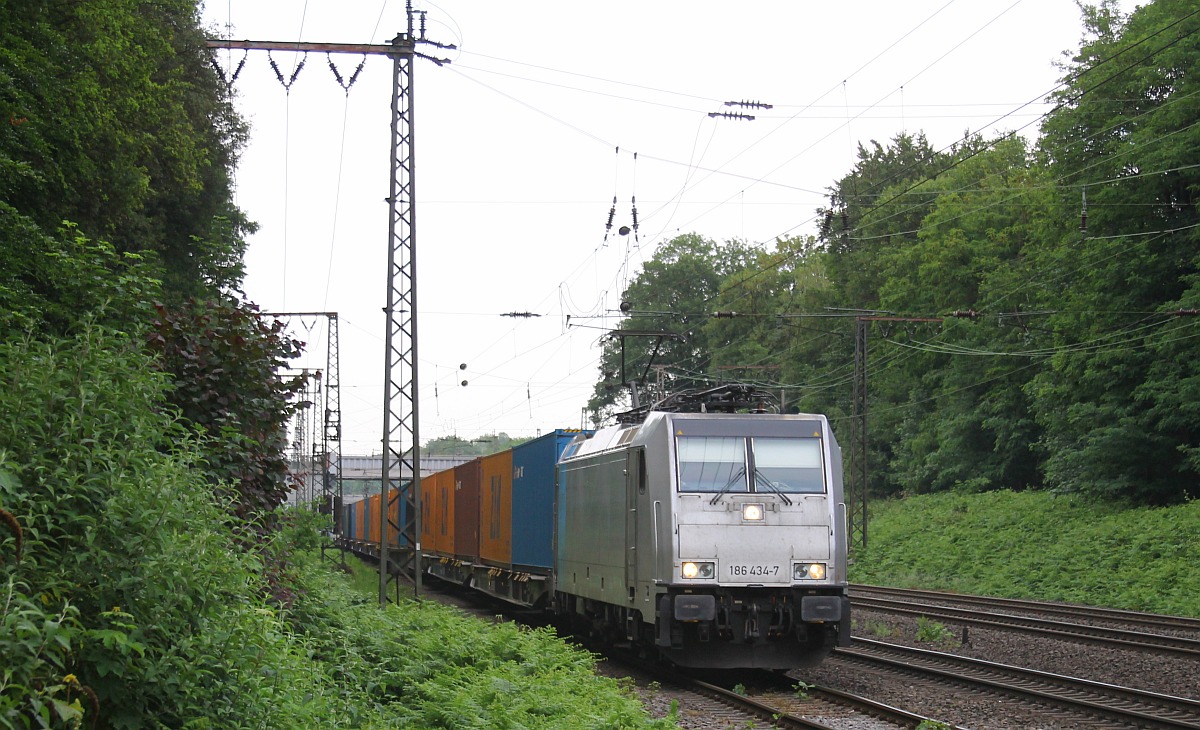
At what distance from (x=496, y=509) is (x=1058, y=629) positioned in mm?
10656

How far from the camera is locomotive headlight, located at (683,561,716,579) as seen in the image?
1321 centimetres

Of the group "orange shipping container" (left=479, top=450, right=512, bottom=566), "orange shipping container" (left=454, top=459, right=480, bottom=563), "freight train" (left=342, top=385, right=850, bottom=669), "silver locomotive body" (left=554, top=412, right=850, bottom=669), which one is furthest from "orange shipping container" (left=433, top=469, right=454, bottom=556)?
"silver locomotive body" (left=554, top=412, right=850, bottom=669)

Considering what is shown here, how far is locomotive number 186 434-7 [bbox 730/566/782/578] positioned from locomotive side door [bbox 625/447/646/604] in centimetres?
145

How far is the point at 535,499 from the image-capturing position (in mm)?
20609

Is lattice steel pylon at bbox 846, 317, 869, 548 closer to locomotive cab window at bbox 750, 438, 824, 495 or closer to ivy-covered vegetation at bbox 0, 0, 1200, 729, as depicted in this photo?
ivy-covered vegetation at bbox 0, 0, 1200, 729

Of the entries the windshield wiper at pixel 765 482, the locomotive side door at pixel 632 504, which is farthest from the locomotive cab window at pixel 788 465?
the locomotive side door at pixel 632 504

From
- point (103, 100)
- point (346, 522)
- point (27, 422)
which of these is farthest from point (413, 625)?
point (346, 522)

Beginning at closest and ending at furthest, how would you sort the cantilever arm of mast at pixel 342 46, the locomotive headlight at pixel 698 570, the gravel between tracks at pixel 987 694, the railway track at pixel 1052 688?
the railway track at pixel 1052 688 → the gravel between tracks at pixel 987 694 → the locomotive headlight at pixel 698 570 → the cantilever arm of mast at pixel 342 46

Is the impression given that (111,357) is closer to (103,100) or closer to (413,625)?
(413,625)

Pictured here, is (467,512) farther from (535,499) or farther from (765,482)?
(765,482)

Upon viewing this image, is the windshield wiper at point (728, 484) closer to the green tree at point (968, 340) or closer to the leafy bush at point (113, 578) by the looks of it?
the leafy bush at point (113, 578)

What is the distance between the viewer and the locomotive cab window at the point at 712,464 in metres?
13.6

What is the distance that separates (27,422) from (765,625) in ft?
30.1

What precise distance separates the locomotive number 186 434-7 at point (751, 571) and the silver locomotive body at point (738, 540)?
0.04 feet
